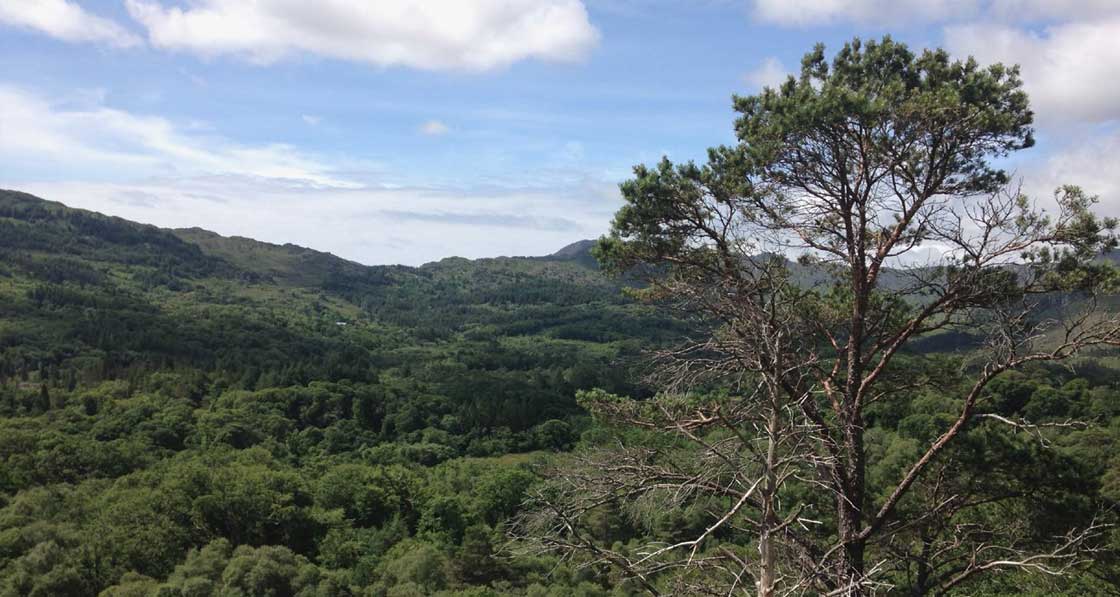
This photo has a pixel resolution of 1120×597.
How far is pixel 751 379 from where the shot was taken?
717cm

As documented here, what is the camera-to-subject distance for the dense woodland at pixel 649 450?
7711 mm

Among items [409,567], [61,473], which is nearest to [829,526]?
[409,567]

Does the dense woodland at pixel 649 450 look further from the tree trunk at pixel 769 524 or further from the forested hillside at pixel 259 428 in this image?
the forested hillside at pixel 259 428

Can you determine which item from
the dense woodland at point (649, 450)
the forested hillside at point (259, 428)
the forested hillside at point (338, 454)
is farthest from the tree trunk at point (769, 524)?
the forested hillside at point (259, 428)

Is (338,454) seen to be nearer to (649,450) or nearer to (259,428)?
(259,428)

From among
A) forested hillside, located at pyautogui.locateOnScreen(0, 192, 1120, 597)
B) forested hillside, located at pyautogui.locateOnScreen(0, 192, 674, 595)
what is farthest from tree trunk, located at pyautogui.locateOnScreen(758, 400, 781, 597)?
forested hillside, located at pyautogui.locateOnScreen(0, 192, 674, 595)

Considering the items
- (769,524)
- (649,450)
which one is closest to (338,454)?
(649,450)

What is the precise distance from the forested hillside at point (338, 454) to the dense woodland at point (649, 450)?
6.1 inches

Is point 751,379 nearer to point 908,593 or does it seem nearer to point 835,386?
point 835,386

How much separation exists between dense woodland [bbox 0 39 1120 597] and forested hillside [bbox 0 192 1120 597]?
0.16 meters

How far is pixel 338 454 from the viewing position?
221 ft

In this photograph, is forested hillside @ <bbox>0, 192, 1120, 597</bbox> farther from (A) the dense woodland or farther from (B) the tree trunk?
(B) the tree trunk

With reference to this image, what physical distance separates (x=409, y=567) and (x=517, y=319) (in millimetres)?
162874

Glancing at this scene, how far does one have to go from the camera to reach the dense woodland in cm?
771
